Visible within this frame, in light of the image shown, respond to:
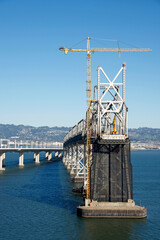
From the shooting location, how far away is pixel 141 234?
162 feet

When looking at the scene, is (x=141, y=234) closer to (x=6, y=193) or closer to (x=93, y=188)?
(x=93, y=188)

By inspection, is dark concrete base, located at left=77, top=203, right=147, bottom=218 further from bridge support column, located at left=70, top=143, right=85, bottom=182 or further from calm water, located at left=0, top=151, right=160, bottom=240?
bridge support column, located at left=70, top=143, right=85, bottom=182

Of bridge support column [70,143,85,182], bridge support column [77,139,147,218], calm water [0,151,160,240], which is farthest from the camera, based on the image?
bridge support column [70,143,85,182]

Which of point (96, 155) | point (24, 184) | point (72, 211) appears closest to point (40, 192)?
point (24, 184)

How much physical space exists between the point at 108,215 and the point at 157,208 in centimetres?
1265

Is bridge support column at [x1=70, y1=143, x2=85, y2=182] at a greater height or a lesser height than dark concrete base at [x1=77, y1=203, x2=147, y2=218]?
greater

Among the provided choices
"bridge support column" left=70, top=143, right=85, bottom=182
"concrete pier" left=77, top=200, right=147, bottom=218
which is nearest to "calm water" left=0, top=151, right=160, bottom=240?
"concrete pier" left=77, top=200, right=147, bottom=218

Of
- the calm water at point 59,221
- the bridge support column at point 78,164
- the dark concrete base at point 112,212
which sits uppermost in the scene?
the bridge support column at point 78,164

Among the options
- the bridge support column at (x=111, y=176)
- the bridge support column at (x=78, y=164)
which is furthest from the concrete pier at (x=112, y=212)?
the bridge support column at (x=78, y=164)

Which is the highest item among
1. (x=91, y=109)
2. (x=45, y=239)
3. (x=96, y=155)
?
(x=91, y=109)

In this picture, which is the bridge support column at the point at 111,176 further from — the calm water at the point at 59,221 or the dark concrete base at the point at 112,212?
the calm water at the point at 59,221

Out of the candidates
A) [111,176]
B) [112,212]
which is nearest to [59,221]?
[112,212]

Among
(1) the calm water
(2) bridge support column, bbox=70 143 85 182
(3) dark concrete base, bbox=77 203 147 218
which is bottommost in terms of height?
(1) the calm water

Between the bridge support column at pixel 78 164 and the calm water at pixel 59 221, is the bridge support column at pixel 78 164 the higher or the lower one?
the higher one
